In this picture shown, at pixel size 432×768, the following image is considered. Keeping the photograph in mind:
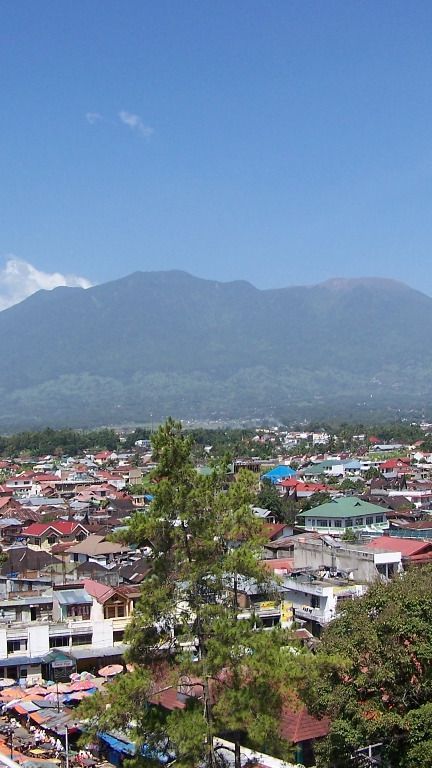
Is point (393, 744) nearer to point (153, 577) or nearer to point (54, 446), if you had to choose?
point (153, 577)

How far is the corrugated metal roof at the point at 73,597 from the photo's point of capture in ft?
80.1

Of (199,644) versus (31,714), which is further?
(31,714)

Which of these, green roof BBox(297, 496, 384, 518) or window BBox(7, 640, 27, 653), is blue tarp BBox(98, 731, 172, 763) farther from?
green roof BBox(297, 496, 384, 518)

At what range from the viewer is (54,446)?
10538 cm

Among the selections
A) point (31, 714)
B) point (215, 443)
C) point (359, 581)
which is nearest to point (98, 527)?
point (359, 581)

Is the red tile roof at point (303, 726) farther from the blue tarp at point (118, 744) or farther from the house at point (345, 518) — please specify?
the house at point (345, 518)

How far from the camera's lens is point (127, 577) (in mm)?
28234

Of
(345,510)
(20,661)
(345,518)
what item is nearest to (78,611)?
(20,661)

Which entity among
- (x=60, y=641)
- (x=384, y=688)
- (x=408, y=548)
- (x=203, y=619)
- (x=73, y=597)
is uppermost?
(x=203, y=619)

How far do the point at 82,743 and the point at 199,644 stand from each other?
192 centimetres

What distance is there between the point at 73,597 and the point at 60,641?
1.55 meters

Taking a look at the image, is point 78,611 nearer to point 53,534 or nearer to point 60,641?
point 60,641

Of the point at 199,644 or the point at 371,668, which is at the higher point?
the point at 199,644

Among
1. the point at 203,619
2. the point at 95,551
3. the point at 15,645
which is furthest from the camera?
the point at 95,551
